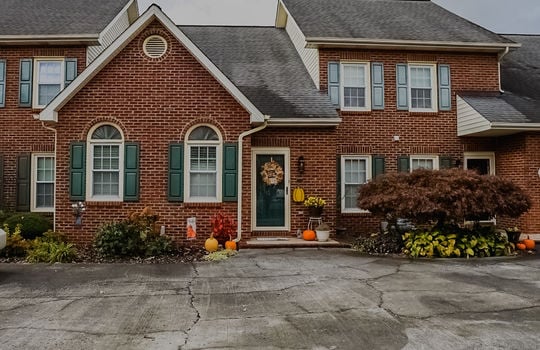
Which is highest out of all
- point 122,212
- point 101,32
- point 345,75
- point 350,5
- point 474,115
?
point 350,5

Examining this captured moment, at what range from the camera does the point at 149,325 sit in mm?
5090

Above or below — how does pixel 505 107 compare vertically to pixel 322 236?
above

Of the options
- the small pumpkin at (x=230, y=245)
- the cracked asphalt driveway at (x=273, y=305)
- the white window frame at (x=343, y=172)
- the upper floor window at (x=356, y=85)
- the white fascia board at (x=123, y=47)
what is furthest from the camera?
the upper floor window at (x=356, y=85)

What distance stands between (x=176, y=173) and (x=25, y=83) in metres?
6.18

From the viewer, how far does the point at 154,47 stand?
36.1ft

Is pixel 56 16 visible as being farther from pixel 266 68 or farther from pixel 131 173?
pixel 131 173

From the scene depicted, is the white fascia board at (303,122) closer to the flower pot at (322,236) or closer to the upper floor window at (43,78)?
the flower pot at (322,236)

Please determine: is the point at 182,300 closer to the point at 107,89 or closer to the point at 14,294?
the point at 14,294

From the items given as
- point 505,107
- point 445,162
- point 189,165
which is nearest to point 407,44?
point 505,107


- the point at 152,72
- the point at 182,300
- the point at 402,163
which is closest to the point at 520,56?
the point at 402,163

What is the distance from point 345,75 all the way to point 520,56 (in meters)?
7.81

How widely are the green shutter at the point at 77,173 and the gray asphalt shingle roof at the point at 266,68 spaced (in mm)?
4487

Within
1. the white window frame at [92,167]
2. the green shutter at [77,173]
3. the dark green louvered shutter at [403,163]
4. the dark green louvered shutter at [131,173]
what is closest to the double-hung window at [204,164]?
the dark green louvered shutter at [131,173]

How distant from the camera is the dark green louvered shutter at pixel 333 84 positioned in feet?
44.8
